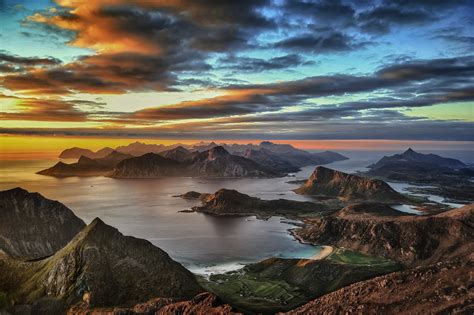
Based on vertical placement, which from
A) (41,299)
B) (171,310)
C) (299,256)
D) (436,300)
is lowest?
(299,256)

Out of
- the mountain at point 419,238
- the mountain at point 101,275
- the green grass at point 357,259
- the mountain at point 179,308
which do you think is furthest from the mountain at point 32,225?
the mountain at point 419,238

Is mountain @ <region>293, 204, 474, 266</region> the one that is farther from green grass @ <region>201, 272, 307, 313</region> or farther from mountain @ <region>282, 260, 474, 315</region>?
mountain @ <region>282, 260, 474, 315</region>

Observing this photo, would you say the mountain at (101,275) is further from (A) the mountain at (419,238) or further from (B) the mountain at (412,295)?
(A) the mountain at (419,238)

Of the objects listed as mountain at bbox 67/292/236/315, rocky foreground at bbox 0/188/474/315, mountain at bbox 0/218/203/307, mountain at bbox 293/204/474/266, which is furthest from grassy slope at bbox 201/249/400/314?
mountain at bbox 67/292/236/315

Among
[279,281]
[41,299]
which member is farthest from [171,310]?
[279,281]

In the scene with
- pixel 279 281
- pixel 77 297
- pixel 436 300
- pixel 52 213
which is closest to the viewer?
pixel 436 300

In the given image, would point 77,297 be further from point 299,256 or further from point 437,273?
point 299,256
